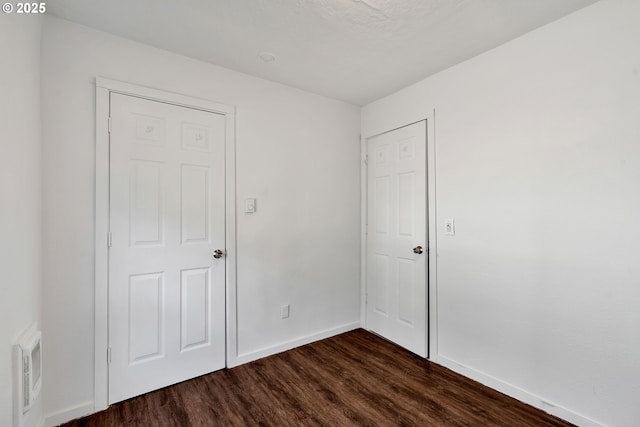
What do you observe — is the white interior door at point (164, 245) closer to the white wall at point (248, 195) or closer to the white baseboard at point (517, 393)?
the white wall at point (248, 195)

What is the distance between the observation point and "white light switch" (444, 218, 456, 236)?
239 cm

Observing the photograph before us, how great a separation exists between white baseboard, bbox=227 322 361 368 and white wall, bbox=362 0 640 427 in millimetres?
975

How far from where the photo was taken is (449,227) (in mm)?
2418

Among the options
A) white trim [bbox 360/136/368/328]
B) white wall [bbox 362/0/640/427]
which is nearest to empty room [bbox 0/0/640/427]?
white wall [bbox 362/0/640/427]

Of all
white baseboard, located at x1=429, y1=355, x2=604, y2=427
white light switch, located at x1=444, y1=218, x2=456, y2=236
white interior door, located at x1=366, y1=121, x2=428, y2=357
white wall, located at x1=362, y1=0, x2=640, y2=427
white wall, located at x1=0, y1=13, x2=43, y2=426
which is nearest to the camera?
white wall, located at x1=0, y1=13, x2=43, y2=426

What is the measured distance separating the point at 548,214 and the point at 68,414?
323 cm

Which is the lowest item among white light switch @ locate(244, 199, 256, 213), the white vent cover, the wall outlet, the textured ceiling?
the wall outlet

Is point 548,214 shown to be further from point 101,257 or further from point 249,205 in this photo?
point 101,257

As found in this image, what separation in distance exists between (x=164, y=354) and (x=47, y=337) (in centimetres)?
69

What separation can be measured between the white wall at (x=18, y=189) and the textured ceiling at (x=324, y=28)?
52 cm

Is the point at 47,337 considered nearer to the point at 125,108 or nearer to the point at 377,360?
the point at 125,108

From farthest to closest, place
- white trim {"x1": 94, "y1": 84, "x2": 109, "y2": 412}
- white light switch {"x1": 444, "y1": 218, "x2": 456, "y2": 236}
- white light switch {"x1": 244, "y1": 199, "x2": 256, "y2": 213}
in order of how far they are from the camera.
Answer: white light switch {"x1": 244, "y1": 199, "x2": 256, "y2": 213} → white light switch {"x1": 444, "y1": 218, "x2": 456, "y2": 236} → white trim {"x1": 94, "y1": 84, "x2": 109, "y2": 412}

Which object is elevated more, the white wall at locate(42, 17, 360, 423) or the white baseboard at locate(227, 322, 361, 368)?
the white wall at locate(42, 17, 360, 423)

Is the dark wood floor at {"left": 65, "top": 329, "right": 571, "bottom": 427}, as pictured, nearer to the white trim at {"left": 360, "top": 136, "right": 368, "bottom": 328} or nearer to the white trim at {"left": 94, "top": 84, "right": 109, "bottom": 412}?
the white trim at {"left": 94, "top": 84, "right": 109, "bottom": 412}
